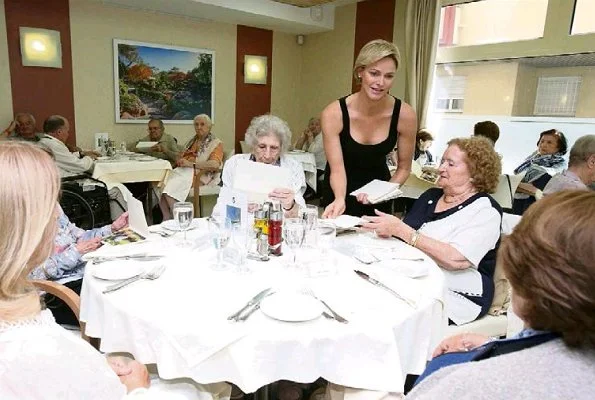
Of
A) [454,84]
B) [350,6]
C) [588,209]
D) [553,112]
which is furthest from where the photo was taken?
[350,6]

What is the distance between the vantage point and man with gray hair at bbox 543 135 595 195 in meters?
3.06

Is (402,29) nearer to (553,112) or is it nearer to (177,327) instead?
(553,112)

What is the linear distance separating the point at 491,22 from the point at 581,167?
2.93 meters

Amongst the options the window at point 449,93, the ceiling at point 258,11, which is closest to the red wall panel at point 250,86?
the ceiling at point 258,11

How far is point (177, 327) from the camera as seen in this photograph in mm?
1122

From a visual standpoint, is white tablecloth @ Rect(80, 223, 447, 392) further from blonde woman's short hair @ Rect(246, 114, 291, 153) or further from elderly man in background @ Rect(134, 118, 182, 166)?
elderly man in background @ Rect(134, 118, 182, 166)

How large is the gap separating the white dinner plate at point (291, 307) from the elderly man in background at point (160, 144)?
14.6 ft

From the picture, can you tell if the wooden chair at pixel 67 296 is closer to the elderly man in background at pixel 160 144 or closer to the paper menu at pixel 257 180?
the paper menu at pixel 257 180

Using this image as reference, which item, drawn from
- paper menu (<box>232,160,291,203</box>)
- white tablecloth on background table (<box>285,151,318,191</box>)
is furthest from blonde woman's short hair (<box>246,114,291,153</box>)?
white tablecloth on background table (<box>285,151,318,191</box>)

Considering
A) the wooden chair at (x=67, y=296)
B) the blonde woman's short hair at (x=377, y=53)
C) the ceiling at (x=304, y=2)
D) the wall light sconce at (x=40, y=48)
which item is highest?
the ceiling at (x=304, y=2)

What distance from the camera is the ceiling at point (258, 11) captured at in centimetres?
541

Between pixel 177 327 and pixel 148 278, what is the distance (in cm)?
33

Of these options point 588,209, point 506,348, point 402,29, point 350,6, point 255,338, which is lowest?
point 255,338

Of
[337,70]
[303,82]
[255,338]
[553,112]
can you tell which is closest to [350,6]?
[337,70]
